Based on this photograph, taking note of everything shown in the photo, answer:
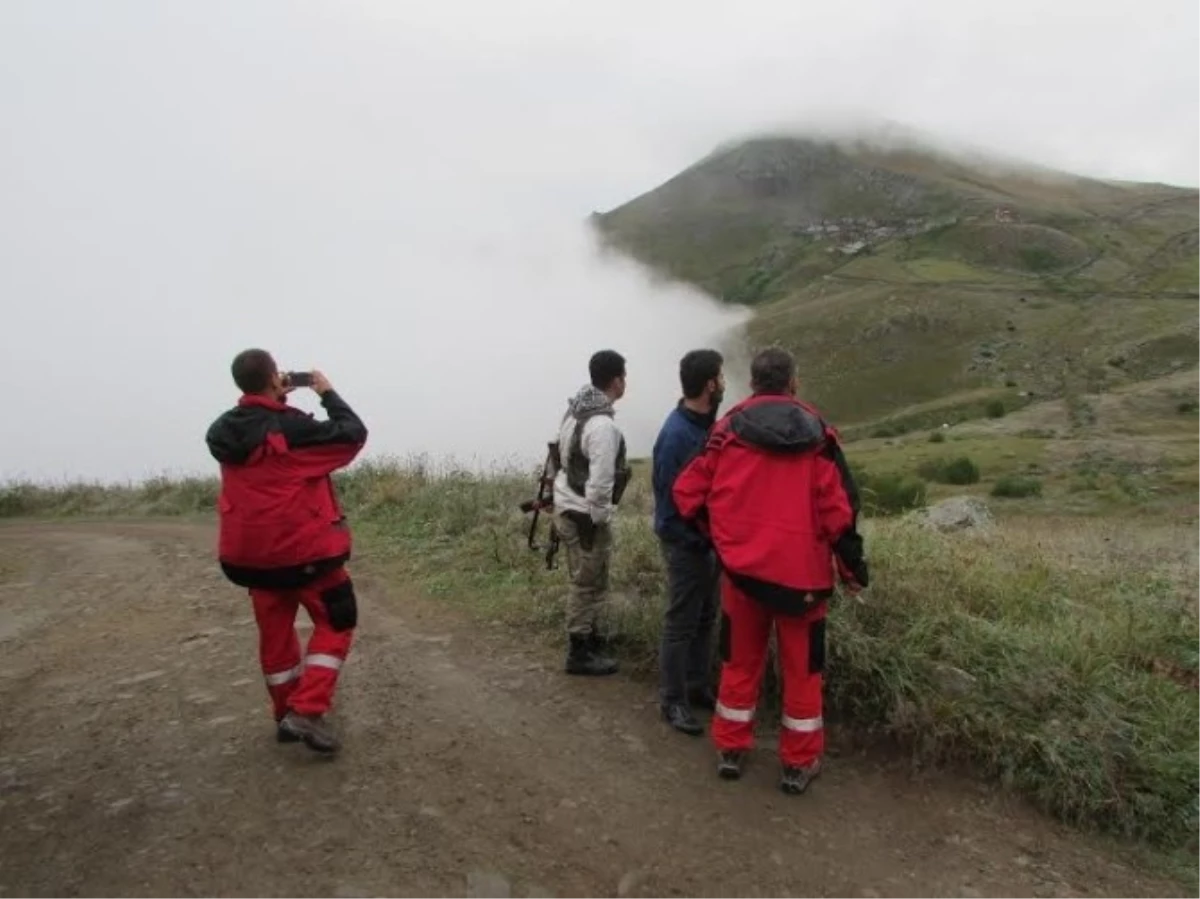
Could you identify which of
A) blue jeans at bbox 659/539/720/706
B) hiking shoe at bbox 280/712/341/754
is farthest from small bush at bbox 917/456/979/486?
hiking shoe at bbox 280/712/341/754

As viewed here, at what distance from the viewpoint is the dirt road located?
4.02m

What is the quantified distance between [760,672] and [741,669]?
129 millimetres

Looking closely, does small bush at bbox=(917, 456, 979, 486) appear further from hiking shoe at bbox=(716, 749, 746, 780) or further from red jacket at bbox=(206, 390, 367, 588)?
red jacket at bbox=(206, 390, 367, 588)

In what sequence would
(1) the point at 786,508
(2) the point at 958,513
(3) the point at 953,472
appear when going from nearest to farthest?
(1) the point at 786,508 → (2) the point at 958,513 → (3) the point at 953,472

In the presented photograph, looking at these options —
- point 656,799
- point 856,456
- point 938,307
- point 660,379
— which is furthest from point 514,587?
point 660,379

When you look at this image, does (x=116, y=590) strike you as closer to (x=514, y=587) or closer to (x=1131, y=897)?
(x=514, y=587)

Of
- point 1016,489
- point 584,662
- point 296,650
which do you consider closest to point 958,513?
point 584,662

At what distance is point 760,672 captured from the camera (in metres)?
4.95

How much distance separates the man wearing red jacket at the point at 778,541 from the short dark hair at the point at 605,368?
117 centimetres

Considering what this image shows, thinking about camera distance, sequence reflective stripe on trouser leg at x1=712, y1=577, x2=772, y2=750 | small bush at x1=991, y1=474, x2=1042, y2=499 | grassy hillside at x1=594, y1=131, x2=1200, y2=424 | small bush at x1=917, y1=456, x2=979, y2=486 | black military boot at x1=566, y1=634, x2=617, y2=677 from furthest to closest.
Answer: grassy hillside at x1=594, y1=131, x2=1200, y2=424, small bush at x1=917, y1=456, x2=979, y2=486, small bush at x1=991, y1=474, x2=1042, y2=499, black military boot at x1=566, y1=634, x2=617, y2=677, reflective stripe on trouser leg at x1=712, y1=577, x2=772, y2=750

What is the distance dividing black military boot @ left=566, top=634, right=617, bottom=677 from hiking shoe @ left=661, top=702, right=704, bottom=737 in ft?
2.51

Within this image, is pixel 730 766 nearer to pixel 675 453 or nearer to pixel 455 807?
pixel 455 807

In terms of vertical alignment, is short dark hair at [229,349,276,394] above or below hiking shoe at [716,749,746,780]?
above

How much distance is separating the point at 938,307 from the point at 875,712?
124879mm
